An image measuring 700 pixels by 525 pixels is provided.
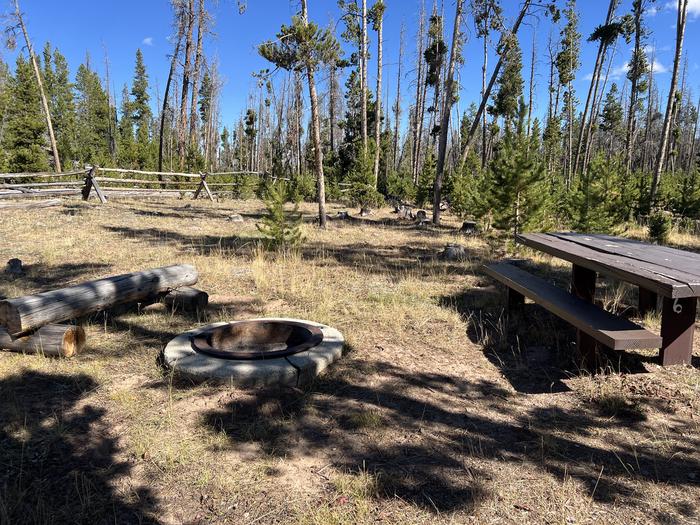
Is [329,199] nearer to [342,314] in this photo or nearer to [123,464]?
[342,314]

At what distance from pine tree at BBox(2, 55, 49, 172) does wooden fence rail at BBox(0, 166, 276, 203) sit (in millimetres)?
2890

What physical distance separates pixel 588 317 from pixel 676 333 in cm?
56

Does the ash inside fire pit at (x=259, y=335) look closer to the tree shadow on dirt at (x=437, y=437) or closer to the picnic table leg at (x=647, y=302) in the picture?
the tree shadow on dirt at (x=437, y=437)

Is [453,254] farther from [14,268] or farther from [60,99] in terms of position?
[60,99]

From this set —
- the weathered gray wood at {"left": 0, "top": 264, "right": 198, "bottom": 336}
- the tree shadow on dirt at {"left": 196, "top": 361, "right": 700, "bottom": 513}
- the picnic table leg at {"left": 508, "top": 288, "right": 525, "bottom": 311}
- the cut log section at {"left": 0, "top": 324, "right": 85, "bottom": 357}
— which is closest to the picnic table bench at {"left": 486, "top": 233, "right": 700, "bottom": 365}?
the picnic table leg at {"left": 508, "top": 288, "right": 525, "bottom": 311}

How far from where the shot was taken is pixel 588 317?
133 inches

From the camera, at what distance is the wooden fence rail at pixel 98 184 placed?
14516 millimetres

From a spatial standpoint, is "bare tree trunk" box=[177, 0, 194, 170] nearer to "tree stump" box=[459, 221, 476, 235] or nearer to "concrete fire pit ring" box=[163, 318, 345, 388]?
"tree stump" box=[459, 221, 476, 235]

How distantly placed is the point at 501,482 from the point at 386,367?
1554mm

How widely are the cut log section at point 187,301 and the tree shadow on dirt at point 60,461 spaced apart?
1815 mm

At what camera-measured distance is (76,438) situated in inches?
108

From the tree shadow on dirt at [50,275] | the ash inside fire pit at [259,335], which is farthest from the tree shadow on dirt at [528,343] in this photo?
the tree shadow on dirt at [50,275]

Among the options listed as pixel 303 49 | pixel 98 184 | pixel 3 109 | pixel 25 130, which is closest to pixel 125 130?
pixel 3 109

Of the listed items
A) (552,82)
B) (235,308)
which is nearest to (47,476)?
(235,308)
